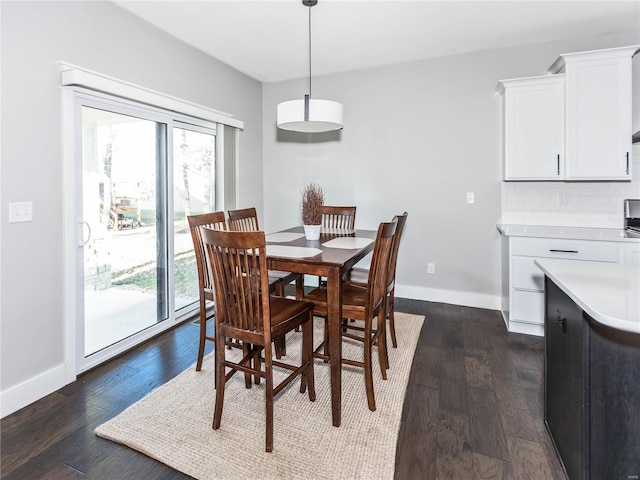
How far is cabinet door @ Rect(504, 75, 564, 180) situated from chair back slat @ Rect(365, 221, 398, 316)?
1.94m

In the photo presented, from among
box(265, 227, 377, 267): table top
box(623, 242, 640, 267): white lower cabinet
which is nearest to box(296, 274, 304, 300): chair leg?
box(265, 227, 377, 267): table top

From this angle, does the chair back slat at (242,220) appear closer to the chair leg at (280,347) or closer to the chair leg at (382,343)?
the chair leg at (280,347)

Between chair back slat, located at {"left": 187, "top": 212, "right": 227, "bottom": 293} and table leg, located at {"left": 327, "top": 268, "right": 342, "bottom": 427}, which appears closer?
table leg, located at {"left": 327, "top": 268, "right": 342, "bottom": 427}

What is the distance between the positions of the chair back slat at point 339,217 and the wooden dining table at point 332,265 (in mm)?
955

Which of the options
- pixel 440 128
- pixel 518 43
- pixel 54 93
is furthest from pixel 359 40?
pixel 54 93

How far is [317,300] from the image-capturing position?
226cm

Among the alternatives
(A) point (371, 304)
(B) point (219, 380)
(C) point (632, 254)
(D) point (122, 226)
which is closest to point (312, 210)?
(A) point (371, 304)

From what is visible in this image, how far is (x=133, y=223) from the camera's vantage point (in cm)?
299

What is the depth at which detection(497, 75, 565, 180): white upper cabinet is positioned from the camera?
3.12 m

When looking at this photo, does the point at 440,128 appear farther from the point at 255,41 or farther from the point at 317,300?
the point at 317,300

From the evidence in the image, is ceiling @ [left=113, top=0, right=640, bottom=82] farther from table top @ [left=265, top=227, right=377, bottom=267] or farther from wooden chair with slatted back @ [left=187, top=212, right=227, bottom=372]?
table top @ [left=265, top=227, right=377, bottom=267]

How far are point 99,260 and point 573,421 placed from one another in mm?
3076

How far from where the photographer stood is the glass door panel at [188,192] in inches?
135

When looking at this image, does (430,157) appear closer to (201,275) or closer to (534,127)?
(534,127)
